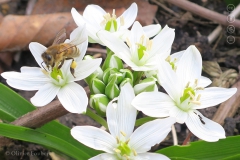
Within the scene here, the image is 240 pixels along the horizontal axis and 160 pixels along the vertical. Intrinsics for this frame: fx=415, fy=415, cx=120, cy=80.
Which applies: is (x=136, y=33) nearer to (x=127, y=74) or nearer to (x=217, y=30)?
(x=127, y=74)

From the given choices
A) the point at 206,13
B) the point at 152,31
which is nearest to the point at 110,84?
the point at 152,31

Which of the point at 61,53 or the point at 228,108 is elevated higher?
the point at 61,53

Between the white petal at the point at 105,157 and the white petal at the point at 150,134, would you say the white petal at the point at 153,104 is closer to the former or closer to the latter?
the white petal at the point at 150,134

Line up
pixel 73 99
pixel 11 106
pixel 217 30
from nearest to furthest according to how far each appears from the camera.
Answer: pixel 73 99 < pixel 11 106 < pixel 217 30

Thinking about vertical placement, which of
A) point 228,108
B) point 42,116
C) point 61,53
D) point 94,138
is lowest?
point 228,108

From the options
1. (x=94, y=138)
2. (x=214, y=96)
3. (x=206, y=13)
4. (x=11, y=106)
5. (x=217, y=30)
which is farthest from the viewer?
(x=217, y=30)

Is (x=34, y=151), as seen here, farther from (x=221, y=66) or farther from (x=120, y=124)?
(x=221, y=66)

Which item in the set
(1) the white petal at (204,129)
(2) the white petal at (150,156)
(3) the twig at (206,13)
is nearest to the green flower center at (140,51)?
(1) the white petal at (204,129)
